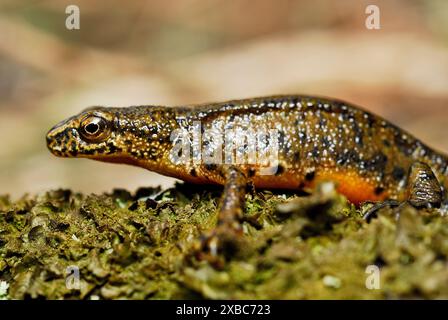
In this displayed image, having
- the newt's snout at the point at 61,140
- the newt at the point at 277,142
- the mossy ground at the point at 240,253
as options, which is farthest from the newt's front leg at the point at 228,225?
the newt's snout at the point at 61,140

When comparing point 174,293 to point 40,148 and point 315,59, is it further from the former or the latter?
point 315,59

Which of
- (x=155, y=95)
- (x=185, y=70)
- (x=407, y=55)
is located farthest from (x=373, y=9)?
(x=155, y=95)

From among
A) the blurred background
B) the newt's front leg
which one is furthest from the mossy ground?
the blurred background

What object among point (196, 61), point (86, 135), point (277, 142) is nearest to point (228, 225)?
point (277, 142)

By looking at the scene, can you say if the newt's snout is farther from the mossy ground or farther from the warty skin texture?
the mossy ground

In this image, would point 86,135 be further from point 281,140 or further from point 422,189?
point 422,189
